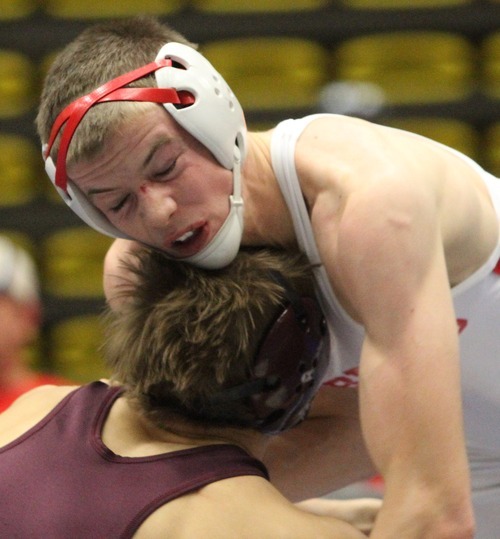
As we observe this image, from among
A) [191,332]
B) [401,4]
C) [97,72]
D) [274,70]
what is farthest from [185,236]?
[401,4]

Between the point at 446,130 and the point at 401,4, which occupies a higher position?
the point at 401,4

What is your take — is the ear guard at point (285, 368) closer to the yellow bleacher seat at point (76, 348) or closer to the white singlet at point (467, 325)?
the white singlet at point (467, 325)

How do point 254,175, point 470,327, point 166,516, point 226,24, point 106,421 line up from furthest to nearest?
point 226,24, point 470,327, point 254,175, point 106,421, point 166,516

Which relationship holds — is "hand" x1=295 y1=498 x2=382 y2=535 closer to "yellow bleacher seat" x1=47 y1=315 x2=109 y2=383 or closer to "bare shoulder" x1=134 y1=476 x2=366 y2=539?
"bare shoulder" x1=134 y1=476 x2=366 y2=539

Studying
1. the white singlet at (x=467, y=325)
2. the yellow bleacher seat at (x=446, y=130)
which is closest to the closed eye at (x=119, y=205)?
the white singlet at (x=467, y=325)

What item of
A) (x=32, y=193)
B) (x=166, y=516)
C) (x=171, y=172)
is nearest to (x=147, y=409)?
(x=166, y=516)

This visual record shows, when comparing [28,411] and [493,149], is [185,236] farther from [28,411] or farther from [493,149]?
[493,149]

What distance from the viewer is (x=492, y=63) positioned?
4734 millimetres

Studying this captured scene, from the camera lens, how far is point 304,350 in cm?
194

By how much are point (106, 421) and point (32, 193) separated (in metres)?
3.06

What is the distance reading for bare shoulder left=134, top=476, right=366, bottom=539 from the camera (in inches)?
64.6

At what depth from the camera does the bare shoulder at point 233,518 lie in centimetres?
164

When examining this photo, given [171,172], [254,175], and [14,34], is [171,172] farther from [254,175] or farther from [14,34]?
[14,34]

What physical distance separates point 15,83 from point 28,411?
3.07 metres
